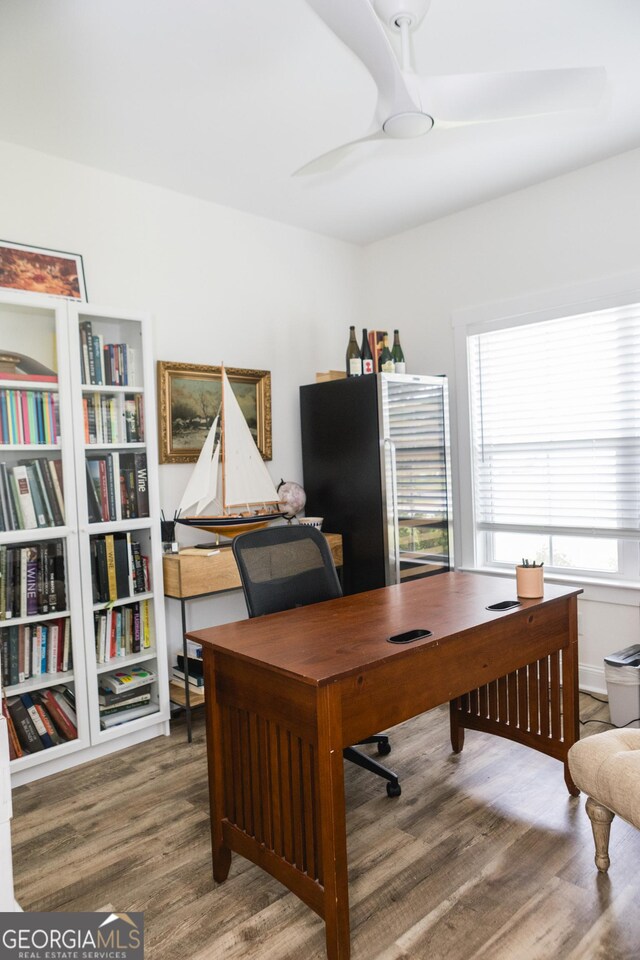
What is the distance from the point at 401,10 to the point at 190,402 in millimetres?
2235

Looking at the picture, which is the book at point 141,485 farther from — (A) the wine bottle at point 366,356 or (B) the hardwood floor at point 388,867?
(A) the wine bottle at point 366,356

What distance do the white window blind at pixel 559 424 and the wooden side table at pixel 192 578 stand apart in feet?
5.69

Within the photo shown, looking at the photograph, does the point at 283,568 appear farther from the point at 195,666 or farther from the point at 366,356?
the point at 366,356

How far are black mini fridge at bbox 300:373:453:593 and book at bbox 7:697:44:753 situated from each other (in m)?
1.85

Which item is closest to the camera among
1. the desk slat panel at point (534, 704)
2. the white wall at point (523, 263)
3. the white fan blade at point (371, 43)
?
the white fan blade at point (371, 43)

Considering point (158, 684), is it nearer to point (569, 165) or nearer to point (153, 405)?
point (153, 405)

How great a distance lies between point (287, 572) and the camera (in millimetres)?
2482

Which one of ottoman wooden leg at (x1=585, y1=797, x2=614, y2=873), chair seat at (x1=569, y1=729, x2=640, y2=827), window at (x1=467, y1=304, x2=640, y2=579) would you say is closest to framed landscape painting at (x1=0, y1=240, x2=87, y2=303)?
window at (x1=467, y1=304, x2=640, y2=579)

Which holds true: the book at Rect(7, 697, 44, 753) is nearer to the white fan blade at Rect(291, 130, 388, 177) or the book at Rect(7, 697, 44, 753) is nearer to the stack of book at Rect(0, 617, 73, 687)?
the stack of book at Rect(0, 617, 73, 687)

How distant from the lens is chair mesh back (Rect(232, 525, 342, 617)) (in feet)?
7.73

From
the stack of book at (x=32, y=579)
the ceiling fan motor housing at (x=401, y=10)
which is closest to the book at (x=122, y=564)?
the stack of book at (x=32, y=579)

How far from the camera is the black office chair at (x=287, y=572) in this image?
2359 millimetres

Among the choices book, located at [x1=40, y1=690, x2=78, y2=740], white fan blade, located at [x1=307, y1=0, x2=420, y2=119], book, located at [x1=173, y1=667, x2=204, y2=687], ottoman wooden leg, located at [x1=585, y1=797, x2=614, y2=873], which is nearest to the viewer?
white fan blade, located at [x1=307, y1=0, x2=420, y2=119]

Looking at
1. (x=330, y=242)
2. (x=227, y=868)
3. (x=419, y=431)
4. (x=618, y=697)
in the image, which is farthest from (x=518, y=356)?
(x=227, y=868)
